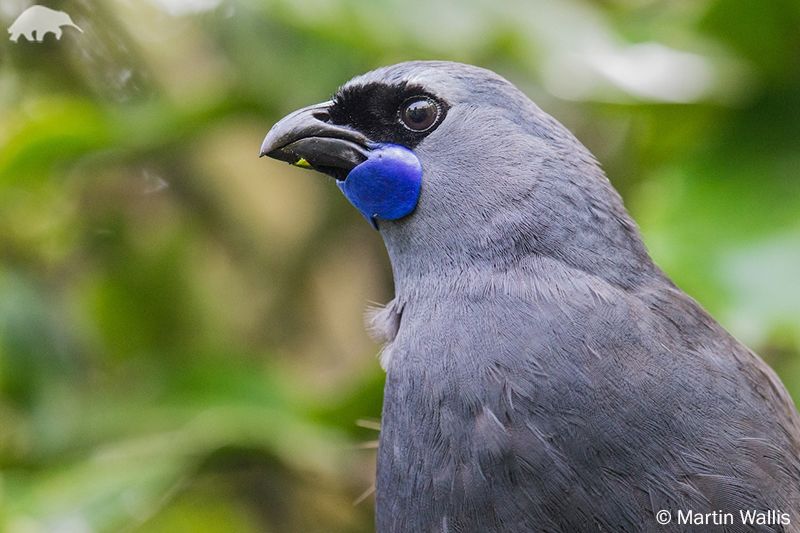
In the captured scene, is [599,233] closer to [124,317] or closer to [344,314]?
[124,317]

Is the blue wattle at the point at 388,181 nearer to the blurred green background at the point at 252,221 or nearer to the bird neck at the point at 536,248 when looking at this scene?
the bird neck at the point at 536,248

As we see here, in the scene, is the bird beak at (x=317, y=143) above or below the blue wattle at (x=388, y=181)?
above

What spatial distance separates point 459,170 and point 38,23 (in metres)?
1.24

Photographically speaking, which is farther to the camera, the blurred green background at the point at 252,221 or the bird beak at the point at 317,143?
the blurred green background at the point at 252,221

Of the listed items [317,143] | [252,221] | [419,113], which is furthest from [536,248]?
[252,221]

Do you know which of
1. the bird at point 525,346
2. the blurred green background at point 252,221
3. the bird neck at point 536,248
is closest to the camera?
the bird at point 525,346

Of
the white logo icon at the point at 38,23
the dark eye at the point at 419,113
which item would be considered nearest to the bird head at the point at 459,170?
the dark eye at the point at 419,113

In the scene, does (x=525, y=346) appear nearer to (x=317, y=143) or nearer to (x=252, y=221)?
(x=317, y=143)

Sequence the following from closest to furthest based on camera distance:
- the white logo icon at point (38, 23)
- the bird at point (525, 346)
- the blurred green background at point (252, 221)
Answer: the bird at point (525, 346), the white logo icon at point (38, 23), the blurred green background at point (252, 221)

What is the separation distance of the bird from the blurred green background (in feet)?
2.13

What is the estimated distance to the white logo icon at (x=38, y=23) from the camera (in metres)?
2.59

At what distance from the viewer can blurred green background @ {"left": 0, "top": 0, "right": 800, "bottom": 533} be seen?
280 centimetres

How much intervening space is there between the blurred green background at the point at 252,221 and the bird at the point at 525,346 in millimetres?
651

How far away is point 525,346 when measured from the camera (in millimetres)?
A: 1782
